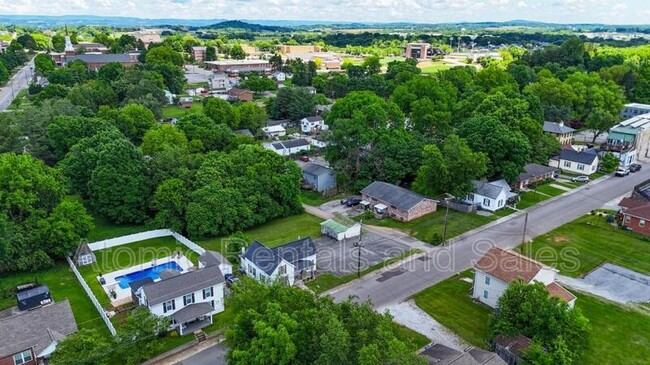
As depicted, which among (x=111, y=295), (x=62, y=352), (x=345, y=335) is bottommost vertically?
(x=111, y=295)

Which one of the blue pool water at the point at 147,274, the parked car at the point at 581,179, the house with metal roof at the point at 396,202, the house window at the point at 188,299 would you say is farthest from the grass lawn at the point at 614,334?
the parked car at the point at 581,179

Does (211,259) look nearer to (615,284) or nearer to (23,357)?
(23,357)

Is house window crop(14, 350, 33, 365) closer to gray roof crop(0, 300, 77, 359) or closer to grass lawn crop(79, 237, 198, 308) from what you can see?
gray roof crop(0, 300, 77, 359)

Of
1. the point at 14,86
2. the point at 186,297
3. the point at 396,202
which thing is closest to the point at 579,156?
the point at 396,202

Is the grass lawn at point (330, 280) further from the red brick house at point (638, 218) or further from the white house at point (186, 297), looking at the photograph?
the red brick house at point (638, 218)

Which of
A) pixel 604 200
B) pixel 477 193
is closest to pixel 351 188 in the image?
pixel 477 193

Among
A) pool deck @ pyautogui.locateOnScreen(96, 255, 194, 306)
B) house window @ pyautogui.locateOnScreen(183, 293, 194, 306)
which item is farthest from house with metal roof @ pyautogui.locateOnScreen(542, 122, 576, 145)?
house window @ pyautogui.locateOnScreen(183, 293, 194, 306)

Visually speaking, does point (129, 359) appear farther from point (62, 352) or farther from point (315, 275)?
A: point (315, 275)
